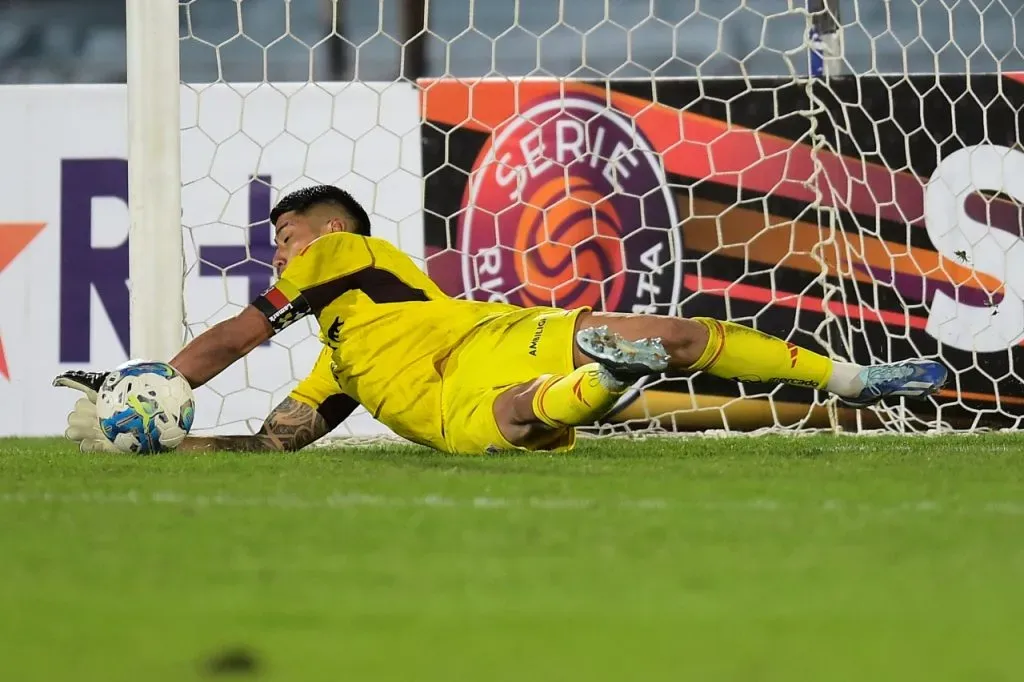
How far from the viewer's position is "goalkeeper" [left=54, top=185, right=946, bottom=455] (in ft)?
11.6

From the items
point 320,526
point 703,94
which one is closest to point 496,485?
point 320,526

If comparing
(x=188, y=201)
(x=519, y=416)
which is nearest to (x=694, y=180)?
(x=188, y=201)

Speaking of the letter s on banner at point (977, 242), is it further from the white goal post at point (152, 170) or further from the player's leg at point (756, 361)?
the white goal post at point (152, 170)

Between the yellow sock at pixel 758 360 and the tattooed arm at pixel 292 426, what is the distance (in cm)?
106

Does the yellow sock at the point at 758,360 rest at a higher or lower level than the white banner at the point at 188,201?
lower

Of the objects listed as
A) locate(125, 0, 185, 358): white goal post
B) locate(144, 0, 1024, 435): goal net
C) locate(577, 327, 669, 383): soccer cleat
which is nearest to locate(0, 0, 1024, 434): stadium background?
locate(144, 0, 1024, 435): goal net

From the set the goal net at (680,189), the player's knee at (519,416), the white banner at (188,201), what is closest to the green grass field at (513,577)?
the player's knee at (519,416)

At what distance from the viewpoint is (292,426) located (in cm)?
397

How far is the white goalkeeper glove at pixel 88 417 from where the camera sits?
3551 mm

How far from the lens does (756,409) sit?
16.5 ft

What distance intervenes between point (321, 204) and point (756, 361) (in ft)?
4.37

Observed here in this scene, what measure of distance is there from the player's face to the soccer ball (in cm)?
55

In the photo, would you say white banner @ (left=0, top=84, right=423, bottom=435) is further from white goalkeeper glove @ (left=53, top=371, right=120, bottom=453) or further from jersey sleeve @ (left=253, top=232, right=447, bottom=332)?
white goalkeeper glove @ (left=53, top=371, right=120, bottom=453)

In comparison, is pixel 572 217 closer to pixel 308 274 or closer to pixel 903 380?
pixel 308 274
